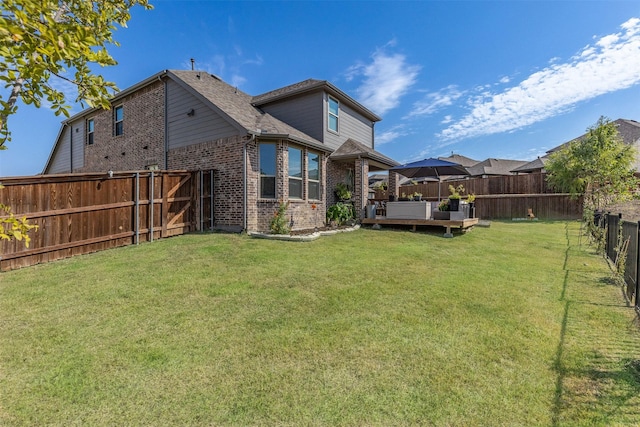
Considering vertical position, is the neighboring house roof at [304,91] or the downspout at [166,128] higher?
the neighboring house roof at [304,91]

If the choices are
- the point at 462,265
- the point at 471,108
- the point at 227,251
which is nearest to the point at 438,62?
the point at 471,108

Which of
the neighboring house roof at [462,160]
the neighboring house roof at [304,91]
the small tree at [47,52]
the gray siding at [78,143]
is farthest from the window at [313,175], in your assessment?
the neighboring house roof at [462,160]

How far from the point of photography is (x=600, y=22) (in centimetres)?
886

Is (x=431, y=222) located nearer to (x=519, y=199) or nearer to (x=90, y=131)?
(x=519, y=199)

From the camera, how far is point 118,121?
47.3 feet

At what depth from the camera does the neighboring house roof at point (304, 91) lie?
12414 mm

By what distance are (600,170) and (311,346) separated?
2199 centimetres

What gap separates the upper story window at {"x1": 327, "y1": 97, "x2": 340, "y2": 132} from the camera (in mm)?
13242

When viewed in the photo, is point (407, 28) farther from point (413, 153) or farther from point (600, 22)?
point (413, 153)

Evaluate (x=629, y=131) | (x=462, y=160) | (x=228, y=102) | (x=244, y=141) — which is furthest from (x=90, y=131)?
(x=629, y=131)

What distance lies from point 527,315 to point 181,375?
433 centimetres

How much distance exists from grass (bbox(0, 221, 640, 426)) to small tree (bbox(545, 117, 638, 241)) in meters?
15.2

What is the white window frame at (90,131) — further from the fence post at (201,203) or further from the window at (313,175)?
the window at (313,175)

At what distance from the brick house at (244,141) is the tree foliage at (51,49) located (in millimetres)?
7029
